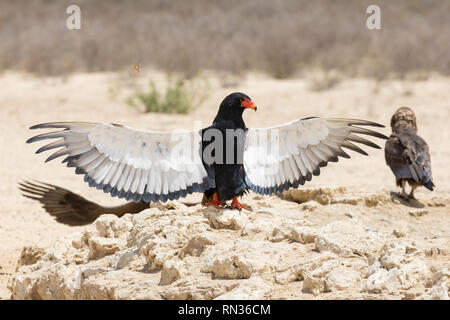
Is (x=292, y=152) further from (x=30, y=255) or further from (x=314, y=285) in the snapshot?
(x=30, y=255)

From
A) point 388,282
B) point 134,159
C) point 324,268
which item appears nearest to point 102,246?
point 134,159

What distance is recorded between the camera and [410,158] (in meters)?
8.34

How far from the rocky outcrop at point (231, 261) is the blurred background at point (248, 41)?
1534 centimetres

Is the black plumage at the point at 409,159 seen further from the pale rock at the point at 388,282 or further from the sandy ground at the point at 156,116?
the pale rock at the point at 388,282

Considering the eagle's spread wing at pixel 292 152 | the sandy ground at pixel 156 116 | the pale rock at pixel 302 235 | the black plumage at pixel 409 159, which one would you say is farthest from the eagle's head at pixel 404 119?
the pale rock at pixel 302 235

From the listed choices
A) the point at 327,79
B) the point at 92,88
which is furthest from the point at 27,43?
the point at 327,79

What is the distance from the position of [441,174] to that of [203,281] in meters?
7.13

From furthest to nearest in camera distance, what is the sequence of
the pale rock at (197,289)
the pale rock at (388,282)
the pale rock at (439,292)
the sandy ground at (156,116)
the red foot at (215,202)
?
1. the sandy ground at (156,116)
2. the red foot at (215,202)
3. the pale rock at (197,289)
4. the pale rock at (388,282)
5. the pale rock at (439,292)

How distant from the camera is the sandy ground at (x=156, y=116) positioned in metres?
8.57

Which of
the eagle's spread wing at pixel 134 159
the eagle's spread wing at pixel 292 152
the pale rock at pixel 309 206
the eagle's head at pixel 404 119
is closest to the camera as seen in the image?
the eagle's spread wing at pixel 134 159

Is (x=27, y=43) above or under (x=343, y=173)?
above

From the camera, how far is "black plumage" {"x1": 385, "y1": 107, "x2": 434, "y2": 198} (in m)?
8.22

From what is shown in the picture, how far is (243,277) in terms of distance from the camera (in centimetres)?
456
